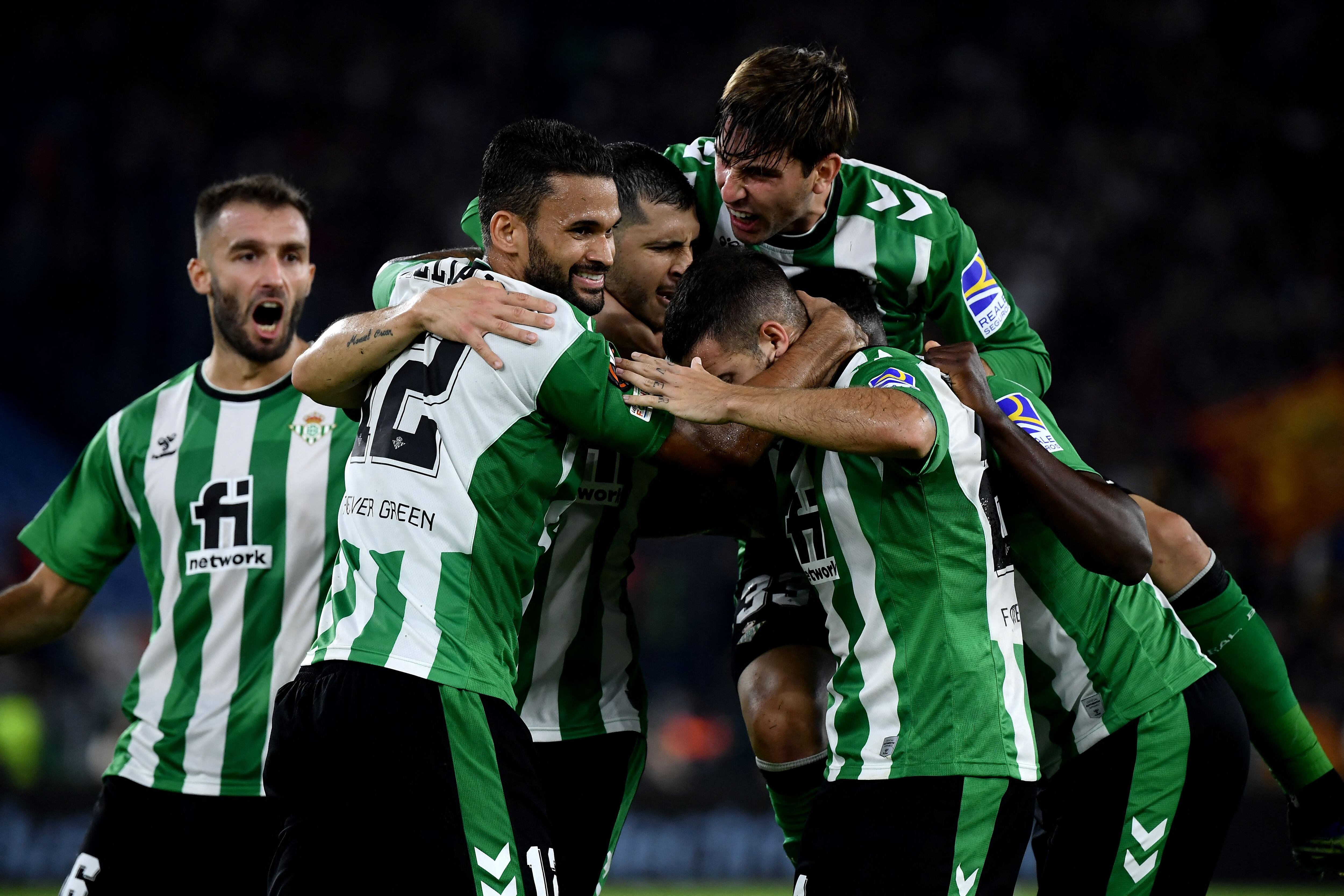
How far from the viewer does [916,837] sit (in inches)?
128

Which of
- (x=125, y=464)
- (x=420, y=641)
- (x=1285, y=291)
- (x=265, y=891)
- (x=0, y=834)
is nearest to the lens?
(x=420, y=641)

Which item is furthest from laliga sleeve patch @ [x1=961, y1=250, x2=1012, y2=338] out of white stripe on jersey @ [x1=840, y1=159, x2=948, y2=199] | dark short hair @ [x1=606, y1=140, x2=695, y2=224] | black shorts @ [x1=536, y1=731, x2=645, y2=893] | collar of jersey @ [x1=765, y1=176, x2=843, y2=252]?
black shorts @ [x1=536, y1=731, x2=645, y2=893]

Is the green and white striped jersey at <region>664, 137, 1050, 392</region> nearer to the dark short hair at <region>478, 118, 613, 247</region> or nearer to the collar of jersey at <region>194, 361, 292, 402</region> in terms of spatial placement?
the dark short hair at <region>478, 118, 613, 247</region>

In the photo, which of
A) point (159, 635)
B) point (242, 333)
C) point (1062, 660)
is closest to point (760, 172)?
point (1062, 660)

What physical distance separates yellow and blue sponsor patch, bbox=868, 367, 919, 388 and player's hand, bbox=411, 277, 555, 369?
0.85m

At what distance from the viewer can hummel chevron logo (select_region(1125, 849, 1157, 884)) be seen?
12.9ft

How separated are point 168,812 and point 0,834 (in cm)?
542

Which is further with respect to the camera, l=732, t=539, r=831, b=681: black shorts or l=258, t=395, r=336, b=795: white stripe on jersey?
l=258, t=395, r=336, b=795: white stripe on jersey

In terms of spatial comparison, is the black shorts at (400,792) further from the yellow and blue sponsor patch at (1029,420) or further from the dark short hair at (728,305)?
the yellow and blue sponsor patch at (1029,420)

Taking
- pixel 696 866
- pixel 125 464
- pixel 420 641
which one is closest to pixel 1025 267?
pixel 696 866

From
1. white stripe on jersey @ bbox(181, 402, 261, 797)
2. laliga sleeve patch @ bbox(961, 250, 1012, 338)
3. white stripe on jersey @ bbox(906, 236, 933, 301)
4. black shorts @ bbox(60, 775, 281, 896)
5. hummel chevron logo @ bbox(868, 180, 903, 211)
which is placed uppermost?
hummel chevron logo @ bbox(868, 180, 903, 211)

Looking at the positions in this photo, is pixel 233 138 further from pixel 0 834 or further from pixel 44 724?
pixel 0 834

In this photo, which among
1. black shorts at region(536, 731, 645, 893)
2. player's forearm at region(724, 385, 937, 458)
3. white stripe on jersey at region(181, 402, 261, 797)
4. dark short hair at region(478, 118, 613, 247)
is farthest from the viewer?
white stripe on jersey at region(181, 402, 261, 797)

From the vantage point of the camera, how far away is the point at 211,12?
600 inches
